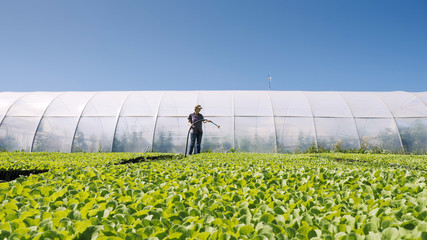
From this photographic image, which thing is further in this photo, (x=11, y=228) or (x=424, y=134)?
(x=424, y=134)

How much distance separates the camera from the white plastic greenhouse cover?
14.2 meters

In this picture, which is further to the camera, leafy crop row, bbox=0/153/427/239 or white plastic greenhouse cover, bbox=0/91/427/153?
white plastic greenhouse cover, bbox=0/91/427/153

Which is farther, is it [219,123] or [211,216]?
[219,123]

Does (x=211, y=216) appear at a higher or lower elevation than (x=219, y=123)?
lower

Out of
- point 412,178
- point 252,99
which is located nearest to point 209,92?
point 252,99

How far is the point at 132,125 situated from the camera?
579 inches

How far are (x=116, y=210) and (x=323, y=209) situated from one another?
138 centimetres

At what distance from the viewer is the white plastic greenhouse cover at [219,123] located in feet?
46.7

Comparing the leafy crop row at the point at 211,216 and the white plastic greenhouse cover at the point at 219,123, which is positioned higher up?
the white plastic greenhouse cover at the point at 219,123

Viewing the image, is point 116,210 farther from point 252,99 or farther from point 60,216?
point 252,99

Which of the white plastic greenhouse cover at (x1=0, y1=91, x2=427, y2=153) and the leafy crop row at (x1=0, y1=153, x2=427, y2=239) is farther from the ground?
the white plastic greenhouse cover at (x1=0, y1=91, x2=427, y2=153)

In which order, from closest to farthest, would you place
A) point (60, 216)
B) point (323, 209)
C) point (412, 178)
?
point (60, 216) < point (323, 209) < point (412, 178)

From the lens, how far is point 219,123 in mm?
15016

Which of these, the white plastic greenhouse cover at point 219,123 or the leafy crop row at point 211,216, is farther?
the white plastic greenhouse cover at point 219,123
